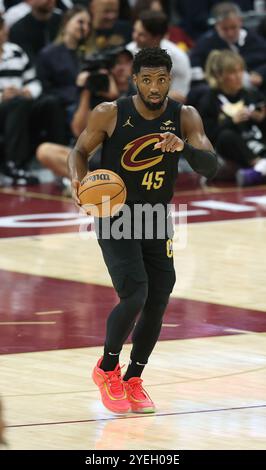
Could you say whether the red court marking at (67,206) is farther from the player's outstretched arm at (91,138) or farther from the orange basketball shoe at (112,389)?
the orange basketball shoe at (112,389)

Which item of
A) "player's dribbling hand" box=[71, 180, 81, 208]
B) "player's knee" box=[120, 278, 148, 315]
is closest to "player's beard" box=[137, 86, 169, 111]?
"player's dribbling hand" box=[71, 180, 81, 208]

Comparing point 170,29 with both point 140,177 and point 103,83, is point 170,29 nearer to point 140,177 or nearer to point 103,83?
point 103,83

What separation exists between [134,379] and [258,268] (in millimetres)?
4050

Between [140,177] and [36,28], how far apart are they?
10.4m

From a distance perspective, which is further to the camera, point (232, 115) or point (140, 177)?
point (232, 115)

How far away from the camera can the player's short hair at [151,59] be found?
7.14 m

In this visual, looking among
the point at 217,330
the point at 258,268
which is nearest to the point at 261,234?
the point at 258,268

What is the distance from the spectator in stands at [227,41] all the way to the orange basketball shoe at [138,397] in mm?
10504

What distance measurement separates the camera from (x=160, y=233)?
23.8ft

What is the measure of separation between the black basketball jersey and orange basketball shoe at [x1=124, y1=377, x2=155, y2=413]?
0.98 meters

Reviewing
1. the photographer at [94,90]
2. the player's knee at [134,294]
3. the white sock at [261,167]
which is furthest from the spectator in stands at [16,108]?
the player's knee at [134,294]

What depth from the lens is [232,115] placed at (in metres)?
16.6

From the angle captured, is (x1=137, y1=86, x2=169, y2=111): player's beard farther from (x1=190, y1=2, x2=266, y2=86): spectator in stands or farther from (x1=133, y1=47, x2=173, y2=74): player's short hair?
(x1=190, y1=2, x2=266, y2=86): spectator in stands

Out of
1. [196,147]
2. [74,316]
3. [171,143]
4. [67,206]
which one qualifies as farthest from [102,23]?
[171,143]
